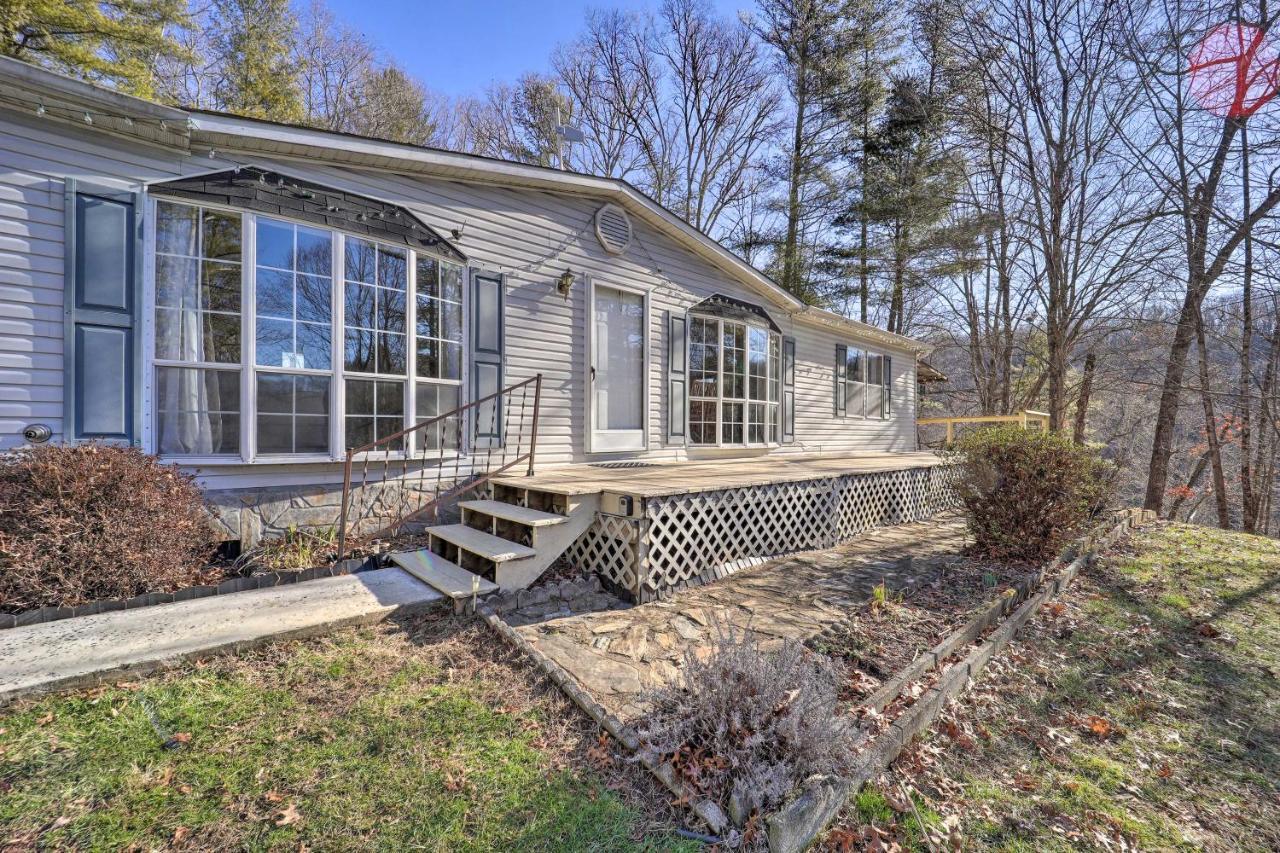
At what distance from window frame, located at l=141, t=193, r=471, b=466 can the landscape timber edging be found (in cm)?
436

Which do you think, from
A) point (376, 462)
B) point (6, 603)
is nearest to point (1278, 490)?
point (376, 462)

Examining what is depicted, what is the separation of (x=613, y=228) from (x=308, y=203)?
3.44 meters

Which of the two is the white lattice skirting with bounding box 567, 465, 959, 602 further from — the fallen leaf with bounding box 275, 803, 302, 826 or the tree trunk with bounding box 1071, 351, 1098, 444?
the tree trunk with bounding box 1071, 351, 1098, 444

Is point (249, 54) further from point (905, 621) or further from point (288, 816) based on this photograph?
point (905, 621)

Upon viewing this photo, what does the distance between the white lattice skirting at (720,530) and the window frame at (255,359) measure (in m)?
2.29

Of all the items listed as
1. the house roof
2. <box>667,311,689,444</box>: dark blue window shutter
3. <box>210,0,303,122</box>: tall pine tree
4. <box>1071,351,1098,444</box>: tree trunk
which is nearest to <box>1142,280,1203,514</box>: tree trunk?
<box>1071,351,1098,444</box>: tree trunk

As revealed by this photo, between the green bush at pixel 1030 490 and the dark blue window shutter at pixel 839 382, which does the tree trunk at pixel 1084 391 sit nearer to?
the dark blue window shutter at pixel 839 382

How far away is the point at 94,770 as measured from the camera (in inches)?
82.1

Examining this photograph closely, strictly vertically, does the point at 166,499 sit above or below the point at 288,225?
below

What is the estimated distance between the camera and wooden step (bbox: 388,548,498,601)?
12.3 feet

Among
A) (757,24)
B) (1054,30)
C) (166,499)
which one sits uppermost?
(757,24)

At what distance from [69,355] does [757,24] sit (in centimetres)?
1818

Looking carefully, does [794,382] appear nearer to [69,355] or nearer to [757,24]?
[69,355]

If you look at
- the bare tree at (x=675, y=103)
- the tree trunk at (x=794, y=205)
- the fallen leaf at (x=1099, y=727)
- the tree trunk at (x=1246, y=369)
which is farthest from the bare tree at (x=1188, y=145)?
the bare tree at (x=675, y=103)
